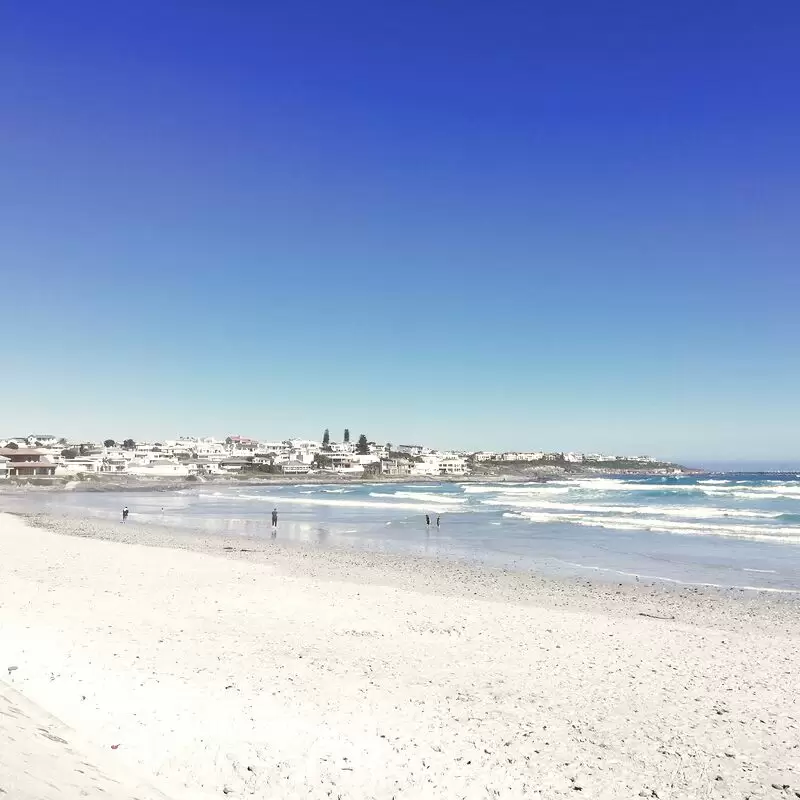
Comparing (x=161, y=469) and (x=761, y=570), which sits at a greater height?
(x=761, y=570)

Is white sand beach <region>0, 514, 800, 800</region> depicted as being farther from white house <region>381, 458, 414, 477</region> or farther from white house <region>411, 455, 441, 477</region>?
white house <region>411, 455, 441, 477</region>

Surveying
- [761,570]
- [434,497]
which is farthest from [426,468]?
[761,570]

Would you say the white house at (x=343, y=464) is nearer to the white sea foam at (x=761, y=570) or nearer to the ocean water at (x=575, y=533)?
the ocean water at (x=575, y=533)

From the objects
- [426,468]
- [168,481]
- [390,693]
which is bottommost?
[168,481]

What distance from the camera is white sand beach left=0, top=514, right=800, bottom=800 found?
5367 millimetres

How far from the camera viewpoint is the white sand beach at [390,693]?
5.37 metres

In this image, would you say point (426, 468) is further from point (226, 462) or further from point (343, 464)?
point (226, 462)

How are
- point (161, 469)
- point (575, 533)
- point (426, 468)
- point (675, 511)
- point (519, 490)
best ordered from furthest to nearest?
1. point (426, 468)
2. point (161, 469)
3. point (519, 490)
4. point (675, 511)
5. point (575, 533)

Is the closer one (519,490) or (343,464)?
(519,490)

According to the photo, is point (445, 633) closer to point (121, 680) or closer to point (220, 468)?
point (121, 680)

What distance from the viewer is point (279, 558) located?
21.5 m

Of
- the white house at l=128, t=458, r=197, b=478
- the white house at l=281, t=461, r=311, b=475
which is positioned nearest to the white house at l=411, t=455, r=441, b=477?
the white house at l=281, t=461, r=311, b=475

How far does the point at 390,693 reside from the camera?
7.43 meters

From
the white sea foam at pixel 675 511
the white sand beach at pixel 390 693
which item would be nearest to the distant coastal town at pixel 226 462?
the white sea foam at pixel 675 511
